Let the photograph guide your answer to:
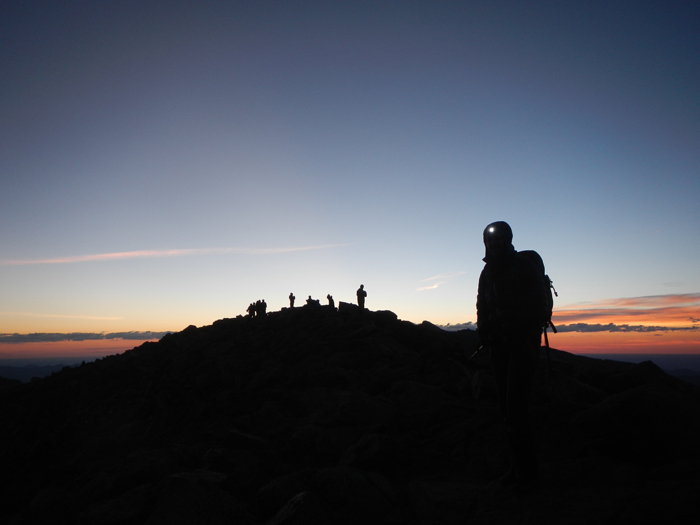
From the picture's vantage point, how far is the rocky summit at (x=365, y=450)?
4.91m

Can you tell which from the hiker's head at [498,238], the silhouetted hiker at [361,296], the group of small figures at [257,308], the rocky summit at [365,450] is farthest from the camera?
the group of small figures at [257,308]

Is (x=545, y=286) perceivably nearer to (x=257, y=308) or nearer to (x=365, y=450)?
(x=365, y=450)

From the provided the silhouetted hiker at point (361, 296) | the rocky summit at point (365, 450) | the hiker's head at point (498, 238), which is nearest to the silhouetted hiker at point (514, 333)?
the hiker's head at point (498, 238)

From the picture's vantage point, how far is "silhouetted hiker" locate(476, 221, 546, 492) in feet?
16.4

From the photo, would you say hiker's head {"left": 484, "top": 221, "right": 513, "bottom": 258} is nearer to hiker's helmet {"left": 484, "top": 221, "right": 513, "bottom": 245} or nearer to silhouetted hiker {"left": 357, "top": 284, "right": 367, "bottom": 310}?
hiker's helmet {"left": 484, "top": 221, "right": 513, "bottom": 245}

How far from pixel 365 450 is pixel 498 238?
4.44 metres

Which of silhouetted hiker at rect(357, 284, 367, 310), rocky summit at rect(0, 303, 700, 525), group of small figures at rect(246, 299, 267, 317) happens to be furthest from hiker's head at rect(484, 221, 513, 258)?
group of small figures at rect(246, 299, 267, 317)

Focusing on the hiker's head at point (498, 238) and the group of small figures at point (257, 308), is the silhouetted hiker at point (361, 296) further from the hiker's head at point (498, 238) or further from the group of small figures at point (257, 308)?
the hiker's head at point (498, 238)

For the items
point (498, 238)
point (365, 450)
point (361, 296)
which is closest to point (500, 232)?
point (498, 238)

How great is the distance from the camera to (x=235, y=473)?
725 centimetres

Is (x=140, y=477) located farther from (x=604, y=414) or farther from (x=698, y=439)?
(x=698, y=439)

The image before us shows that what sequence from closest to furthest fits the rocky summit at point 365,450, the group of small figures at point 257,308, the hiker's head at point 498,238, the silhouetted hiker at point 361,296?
the rocky summit at point 365,450 → the hiker's head at point 498,238 → the silhouetted hiker at point 361,296 → the group of small figures at point 257,308

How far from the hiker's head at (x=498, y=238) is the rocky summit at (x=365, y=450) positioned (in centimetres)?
301

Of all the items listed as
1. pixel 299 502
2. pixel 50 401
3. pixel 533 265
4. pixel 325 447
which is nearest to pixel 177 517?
pixel 299 502
